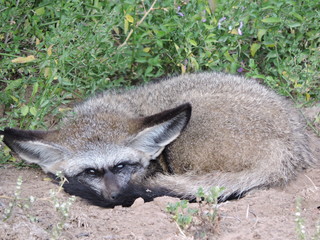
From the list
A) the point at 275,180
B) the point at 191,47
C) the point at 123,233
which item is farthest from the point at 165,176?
the point at 191,47

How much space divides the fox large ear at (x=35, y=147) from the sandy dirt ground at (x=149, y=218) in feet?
0.83

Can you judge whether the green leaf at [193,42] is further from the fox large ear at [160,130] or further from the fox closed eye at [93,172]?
the fox closed eye at [93,172]

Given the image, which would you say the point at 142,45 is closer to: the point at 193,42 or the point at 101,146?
the point at 193,42

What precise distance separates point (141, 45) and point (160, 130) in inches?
74.8

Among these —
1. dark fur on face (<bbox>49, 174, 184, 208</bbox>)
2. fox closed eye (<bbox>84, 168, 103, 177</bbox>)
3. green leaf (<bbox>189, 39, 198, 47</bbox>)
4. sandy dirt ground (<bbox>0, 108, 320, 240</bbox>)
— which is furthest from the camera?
green leaf (<bbox>189, 39, 198, 47</bbox>)

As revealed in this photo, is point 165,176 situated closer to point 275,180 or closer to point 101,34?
point 275,180

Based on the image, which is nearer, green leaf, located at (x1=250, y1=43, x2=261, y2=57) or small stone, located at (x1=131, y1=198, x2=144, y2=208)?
small stone, located at (x1=131, y1=198, x2=144, y2=208)

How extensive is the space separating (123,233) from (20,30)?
332 cm

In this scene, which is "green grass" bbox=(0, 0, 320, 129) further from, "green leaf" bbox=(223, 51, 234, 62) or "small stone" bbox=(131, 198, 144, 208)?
"small stone" bbox=(131, 198, 144, 208)

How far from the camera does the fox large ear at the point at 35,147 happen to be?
499 centimetres

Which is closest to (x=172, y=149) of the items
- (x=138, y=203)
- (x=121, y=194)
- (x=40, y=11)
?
(x=121, y=194)

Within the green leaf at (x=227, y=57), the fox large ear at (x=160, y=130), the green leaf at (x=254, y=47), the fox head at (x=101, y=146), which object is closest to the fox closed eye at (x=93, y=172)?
the fox head at (x=101, y=146)

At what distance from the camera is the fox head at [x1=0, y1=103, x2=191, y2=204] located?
5031mm

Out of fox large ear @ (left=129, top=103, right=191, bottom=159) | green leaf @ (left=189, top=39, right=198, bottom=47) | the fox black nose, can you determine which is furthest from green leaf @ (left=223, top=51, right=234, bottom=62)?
the fox black nose
